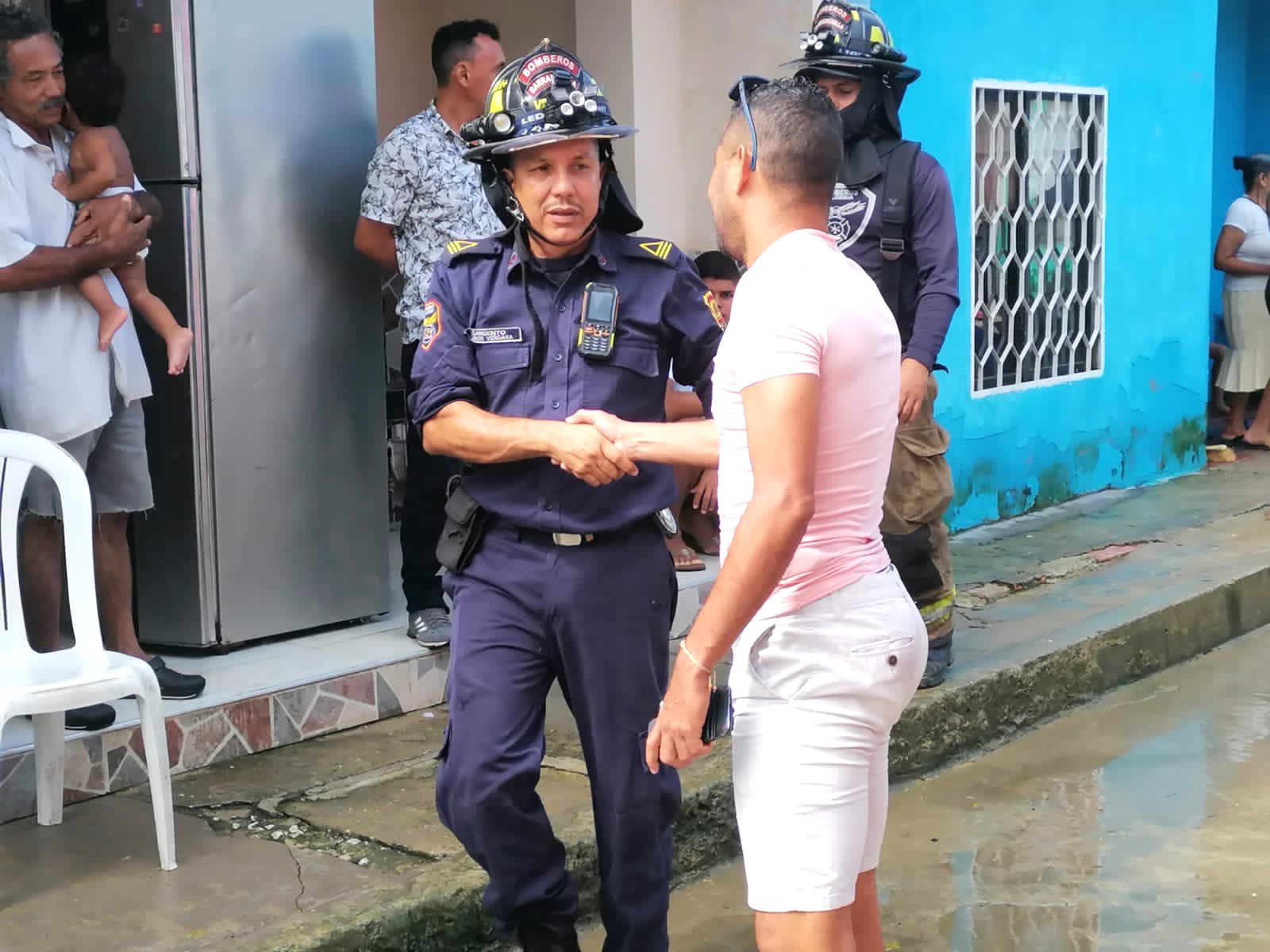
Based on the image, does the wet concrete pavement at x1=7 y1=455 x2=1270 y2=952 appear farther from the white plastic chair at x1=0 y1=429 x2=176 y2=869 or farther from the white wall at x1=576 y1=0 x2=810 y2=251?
the white wall at x1=576 y1=0 x2=810 y2=251

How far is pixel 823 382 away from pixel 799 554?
0.27 meters

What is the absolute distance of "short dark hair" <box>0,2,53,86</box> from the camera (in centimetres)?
419

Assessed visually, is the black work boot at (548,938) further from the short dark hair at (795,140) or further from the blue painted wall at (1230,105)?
the blue painted wall at (1230,105)

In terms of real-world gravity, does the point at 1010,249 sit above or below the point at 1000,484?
above

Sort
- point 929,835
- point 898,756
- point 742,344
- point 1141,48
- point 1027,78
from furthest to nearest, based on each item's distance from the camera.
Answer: point 1141,48, point 1027,78, point 898,756, point 929,835, point 742,344

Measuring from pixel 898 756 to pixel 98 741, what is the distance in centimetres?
226

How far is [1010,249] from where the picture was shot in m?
7.96

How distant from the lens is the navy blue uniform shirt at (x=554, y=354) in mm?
3148

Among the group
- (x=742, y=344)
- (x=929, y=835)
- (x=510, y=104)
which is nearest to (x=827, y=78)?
(x=510, y=104)

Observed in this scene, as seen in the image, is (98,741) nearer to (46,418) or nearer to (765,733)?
(46,418)

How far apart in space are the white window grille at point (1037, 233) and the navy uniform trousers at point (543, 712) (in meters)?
4.90

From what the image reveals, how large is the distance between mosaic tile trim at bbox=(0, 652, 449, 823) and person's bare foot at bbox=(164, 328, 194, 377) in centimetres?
92

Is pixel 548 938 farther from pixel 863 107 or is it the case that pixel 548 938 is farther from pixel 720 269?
pixel 720 269

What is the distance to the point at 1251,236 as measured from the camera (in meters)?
10.3
